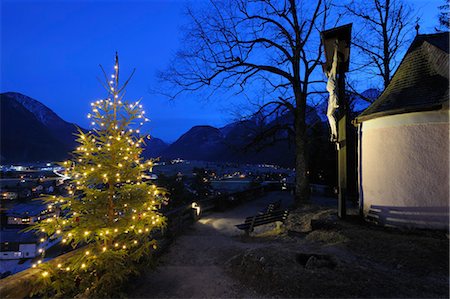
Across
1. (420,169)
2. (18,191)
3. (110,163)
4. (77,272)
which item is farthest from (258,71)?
(18,191)

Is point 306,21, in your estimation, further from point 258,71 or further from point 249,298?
point 249,298

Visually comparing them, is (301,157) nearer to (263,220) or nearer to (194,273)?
(263,220)

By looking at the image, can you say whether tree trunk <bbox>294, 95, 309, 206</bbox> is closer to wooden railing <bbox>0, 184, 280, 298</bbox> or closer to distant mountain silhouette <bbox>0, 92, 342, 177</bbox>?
distant mountain silhouette <bbox>0, 92, 342, 177</bbox>

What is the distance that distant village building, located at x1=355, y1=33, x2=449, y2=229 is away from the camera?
27.4 feet

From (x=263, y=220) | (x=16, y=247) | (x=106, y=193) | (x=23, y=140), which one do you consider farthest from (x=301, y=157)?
(x=23, y=140)

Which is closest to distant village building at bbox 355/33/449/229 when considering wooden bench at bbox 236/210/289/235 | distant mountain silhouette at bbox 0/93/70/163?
wooden bench at bbox 236/210/289/235

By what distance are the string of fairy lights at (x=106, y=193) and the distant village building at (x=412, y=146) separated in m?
7.68

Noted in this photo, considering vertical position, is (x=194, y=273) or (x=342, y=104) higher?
(x=342, y=104)

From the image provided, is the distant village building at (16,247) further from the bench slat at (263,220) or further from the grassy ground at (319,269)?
the grassy ground at (319,269)

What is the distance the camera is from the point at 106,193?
5.48 m

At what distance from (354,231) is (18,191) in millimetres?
62501

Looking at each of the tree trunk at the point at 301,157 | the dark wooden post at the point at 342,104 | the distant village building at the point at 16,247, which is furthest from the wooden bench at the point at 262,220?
the distant village building at the point at 16,247

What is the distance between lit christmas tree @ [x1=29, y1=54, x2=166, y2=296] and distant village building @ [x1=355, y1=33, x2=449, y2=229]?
303 inches

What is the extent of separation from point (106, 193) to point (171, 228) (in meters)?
4.99
